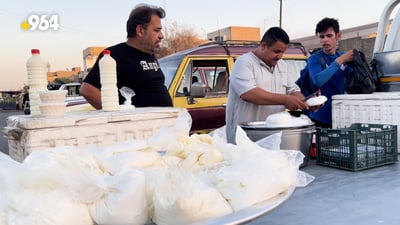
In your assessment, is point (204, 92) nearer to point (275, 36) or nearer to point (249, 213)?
point (275, 36)

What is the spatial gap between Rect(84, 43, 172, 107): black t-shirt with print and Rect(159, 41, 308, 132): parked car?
1.92 m

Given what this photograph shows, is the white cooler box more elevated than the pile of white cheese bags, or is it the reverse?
the white cooler box

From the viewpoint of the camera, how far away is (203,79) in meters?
4.92

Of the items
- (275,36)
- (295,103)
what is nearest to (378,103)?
(295,103)

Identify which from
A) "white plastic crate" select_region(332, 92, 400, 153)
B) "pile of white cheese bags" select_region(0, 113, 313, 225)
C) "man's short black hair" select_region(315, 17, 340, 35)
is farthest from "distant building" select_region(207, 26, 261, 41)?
"pile of white cheese bags" select_region(0, 113, 313, 225)

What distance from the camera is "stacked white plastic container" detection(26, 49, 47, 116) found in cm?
152

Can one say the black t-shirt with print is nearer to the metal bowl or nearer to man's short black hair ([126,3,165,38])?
man's short black hair ([126,3,165,38])

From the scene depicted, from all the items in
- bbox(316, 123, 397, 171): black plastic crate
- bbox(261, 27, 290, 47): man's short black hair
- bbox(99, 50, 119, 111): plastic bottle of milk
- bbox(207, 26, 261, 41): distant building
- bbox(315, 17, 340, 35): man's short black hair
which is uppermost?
bbox(207, 26, 261, 41): distant building

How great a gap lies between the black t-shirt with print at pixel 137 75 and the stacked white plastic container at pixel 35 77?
681mm

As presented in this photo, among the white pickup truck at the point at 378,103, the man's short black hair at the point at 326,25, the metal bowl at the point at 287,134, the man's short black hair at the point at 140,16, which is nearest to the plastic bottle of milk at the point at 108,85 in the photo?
the metal bowl at the point at 287,134

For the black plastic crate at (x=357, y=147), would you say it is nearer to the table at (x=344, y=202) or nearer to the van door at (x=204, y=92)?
the table at (x=344, y=202)

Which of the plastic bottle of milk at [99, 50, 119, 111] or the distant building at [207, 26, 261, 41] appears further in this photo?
the distant building at [207, 26, 261, 41]

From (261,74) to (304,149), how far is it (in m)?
0.78

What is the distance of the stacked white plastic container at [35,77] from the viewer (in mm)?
1521
